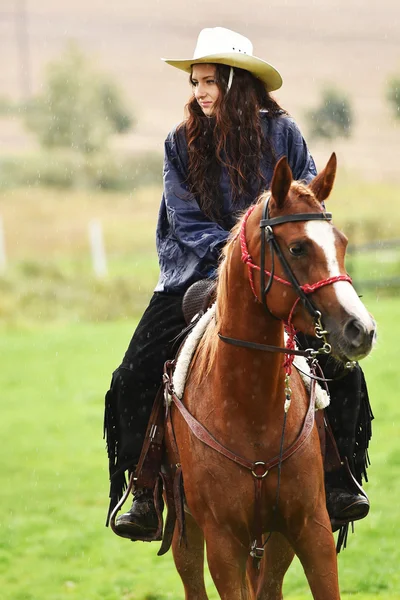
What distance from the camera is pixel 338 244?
3912 millimetres

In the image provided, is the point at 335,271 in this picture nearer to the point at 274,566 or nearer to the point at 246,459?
the point at 246,459

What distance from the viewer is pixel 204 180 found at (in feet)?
17.4

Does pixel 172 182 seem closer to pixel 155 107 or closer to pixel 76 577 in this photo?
pixel 76 577

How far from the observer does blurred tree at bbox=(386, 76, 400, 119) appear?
46444 millimetres

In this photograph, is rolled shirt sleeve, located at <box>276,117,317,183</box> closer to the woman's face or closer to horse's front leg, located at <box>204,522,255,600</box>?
the woman's face

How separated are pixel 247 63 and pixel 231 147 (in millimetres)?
461

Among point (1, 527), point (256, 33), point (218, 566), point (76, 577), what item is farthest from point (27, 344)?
point (256, 33)

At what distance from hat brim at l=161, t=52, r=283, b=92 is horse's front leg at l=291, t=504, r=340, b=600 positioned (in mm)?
2348

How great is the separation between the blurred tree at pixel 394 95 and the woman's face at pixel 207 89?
42.4 meters

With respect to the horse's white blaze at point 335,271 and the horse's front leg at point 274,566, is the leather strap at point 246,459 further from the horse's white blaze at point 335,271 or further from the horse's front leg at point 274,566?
the horse's white blaze at point 335,271

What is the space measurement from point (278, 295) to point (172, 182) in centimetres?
160

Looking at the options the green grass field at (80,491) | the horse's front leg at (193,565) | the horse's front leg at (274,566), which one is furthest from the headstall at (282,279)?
the green grass field at (80,491)

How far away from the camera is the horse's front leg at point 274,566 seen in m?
5.17

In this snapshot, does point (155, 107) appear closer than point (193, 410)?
No
